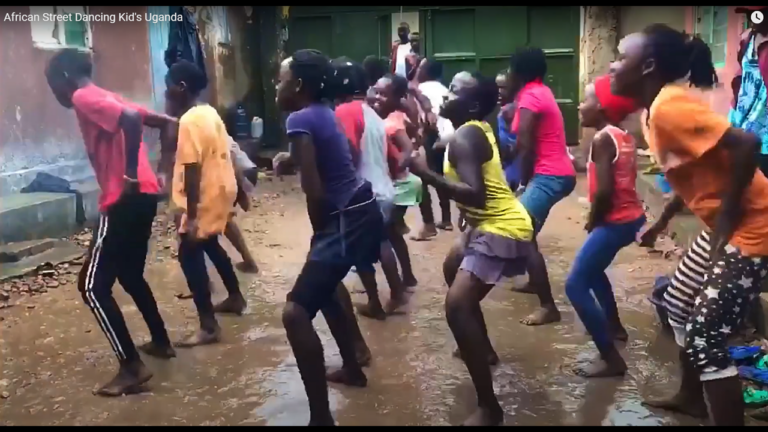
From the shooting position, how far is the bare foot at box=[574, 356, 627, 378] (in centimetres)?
355

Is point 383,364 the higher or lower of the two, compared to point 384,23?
lower

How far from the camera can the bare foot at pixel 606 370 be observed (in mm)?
3549

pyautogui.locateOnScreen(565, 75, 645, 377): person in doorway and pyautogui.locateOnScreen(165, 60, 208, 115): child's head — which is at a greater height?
pyautogui.locateOnScreen(165, 60, 208, 115): child's head

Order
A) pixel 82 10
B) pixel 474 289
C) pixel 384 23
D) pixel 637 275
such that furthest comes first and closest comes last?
pixel 384 23, pixel 82 10, pixel 637 275, pixel 474 289

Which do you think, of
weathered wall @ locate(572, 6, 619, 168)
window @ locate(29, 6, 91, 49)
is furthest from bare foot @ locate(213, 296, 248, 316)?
weathered wall @ locate(572, 6, 619, 168)

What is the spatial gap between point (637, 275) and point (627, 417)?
100 inches

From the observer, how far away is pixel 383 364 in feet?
12.5

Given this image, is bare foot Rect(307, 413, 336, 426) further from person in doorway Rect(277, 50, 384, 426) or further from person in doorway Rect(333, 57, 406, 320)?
person in doorway Rect(333, 57, 406, 320)

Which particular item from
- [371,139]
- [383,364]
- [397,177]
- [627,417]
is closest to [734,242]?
[627,417]

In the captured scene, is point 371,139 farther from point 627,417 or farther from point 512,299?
point 627,417

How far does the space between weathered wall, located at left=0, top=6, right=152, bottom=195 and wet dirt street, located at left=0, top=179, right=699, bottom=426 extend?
1729mm

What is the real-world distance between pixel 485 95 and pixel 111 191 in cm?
172

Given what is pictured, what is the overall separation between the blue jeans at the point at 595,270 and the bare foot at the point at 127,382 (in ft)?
6.64

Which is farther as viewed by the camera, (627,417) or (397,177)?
(397,177)
